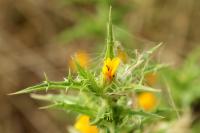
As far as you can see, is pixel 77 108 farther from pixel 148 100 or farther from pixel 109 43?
pixel 148 100

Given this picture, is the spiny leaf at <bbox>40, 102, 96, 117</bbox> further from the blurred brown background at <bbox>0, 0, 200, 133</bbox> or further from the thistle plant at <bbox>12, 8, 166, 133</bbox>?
the blurred brown background at <bbox>0, 0, 200, 133</bbox>

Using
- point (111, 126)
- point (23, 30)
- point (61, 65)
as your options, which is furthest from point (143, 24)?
point (111, 126)

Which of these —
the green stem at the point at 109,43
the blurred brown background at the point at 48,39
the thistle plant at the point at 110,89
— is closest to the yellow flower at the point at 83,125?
the thistle plant at the point at 110,89

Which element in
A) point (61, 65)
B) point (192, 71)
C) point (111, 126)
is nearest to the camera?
point (111, 126)

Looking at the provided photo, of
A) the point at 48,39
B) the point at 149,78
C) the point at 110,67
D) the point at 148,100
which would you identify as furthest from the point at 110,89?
the point at 48,39

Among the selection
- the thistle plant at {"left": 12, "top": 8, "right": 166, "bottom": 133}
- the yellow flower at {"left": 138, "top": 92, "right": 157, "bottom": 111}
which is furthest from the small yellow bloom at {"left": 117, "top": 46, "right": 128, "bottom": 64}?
the yellow flower at {"left": 138, "top": 92, "right": 157, "bottom": 111}

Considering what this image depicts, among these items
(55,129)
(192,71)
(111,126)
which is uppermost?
(55,129)

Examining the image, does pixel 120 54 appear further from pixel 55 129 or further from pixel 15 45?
pixel 15 45

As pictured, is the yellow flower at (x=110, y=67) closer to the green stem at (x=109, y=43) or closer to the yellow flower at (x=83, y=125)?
the green stem at (x=109, y=43)
